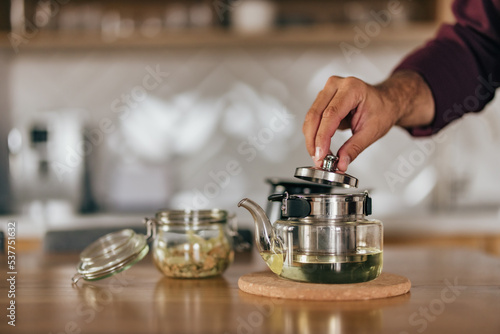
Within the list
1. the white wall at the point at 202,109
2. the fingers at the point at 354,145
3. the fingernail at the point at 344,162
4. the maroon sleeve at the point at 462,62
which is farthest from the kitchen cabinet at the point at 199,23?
the fingernail at the point at 344,162

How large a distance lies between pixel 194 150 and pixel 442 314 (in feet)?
8.05

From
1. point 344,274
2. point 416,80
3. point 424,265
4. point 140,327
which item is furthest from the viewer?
point 416,80

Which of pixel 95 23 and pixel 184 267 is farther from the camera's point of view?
pixel 95 23

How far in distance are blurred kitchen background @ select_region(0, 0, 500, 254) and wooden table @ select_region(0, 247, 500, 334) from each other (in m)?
1.93

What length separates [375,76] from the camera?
3133mm

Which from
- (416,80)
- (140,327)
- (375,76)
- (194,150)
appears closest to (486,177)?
(375,76)

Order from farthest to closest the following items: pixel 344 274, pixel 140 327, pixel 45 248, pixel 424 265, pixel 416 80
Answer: pixel 45 248 → pixel 416 80 → pixel 424 265 → pixel 344 274 → pixel 140 327

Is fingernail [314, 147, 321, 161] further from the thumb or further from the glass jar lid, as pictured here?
the glass jar lid

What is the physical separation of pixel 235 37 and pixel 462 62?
165cm

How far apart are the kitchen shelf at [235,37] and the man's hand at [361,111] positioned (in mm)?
1604

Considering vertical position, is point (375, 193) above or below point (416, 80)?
below

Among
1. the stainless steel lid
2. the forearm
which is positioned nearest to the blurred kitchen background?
the forearm

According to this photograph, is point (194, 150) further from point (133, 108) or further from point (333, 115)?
point (333, 115)

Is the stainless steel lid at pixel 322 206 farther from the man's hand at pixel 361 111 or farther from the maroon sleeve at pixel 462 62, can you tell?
the maroon sleeve at pixel 462 62
